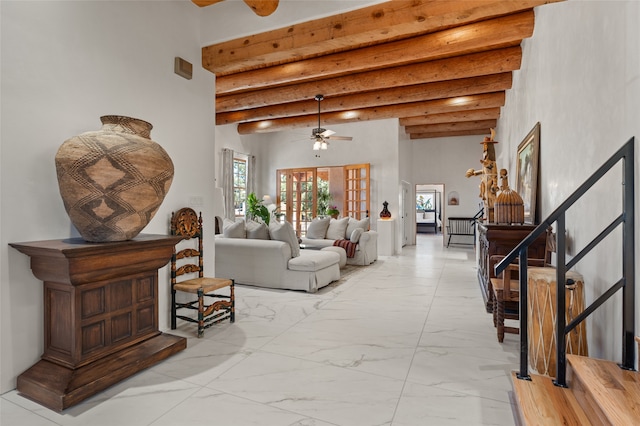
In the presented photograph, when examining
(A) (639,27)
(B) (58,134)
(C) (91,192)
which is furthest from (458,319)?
(B) (58,134)

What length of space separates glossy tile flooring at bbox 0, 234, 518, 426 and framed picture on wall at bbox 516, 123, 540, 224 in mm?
1261

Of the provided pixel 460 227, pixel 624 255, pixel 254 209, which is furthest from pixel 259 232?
pixel 460 227

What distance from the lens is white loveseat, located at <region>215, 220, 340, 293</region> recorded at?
14.6 ft

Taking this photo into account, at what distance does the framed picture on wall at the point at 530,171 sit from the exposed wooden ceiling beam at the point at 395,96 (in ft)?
5.00

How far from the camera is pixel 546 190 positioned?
3.31 metres

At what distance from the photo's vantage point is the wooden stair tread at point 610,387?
1217 mm

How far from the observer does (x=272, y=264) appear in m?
4.57

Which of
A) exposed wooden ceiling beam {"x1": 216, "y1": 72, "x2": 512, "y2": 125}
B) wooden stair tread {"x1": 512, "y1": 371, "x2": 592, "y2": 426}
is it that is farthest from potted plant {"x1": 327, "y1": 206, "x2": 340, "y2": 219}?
wooden stair tread {"x1": 512, "y1": 371, "x2": 592, "y2": 426}

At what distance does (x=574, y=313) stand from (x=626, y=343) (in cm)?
42

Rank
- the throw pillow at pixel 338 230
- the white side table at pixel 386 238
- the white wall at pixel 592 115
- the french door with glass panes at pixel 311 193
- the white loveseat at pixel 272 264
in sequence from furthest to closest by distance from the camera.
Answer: the french door with glass panes at pixel 311 193
the white side table at pixel 386 238
the throw pillow at pixel 338 230
the white loveseat at pixel 272 264
the white wall at pixel 592 115

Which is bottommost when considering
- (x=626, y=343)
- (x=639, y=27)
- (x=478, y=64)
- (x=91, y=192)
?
(x=626, y=343)

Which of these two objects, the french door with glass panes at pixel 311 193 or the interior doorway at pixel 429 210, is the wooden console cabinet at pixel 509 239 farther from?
the interior doorway at pixel 429 210

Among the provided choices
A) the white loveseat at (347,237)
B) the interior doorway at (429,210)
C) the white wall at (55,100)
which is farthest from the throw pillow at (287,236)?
the interior doorway at (429,210)

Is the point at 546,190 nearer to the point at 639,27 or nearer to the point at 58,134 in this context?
the point at 639,27
